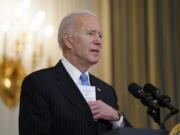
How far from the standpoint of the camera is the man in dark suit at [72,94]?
234cm

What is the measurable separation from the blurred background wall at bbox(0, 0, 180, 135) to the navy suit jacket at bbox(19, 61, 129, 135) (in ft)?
6.28

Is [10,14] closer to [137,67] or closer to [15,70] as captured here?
[15,70]

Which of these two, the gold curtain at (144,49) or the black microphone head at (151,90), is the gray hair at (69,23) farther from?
the gold curtain at (144,49)

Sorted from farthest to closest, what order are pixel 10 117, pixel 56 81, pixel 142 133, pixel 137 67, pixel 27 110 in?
pixel 137 67 < pixel 10 117 < pixel 56 81 < pixel 27 110 < pixel 142 133

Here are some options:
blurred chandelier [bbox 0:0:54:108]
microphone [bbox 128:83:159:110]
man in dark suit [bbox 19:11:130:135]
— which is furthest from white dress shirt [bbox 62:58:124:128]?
blurred chandelier [bbox 0:0:54:108]

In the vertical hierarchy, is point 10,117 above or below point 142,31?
below

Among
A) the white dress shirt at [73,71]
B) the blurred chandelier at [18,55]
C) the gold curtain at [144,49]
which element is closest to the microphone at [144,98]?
the white dress shirt at [73,71]

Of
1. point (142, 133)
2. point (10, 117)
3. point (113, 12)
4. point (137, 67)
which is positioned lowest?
point (10, 117)

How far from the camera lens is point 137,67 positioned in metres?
4.80

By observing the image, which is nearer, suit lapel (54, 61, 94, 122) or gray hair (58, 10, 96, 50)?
suit lapel (54, 61, 94, 122)

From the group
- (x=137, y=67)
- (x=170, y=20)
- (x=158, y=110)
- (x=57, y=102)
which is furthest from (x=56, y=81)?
(x=170, y=20)

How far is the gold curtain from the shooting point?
4.74 m

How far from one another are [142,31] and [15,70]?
151 centimetres

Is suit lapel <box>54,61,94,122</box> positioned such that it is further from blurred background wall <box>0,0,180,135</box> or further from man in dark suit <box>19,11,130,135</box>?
blurred background wall <box>0,0,180,135</box>
